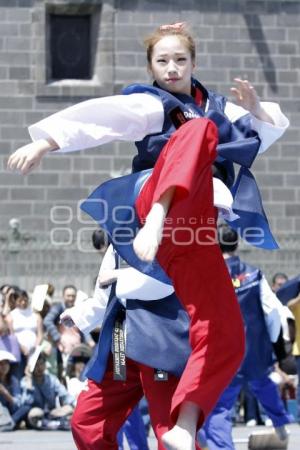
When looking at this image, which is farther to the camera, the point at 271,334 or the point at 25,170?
the point at 271,334

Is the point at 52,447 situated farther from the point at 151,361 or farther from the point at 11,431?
the point at 151,361

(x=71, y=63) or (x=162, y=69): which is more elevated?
(x=162, y=69)

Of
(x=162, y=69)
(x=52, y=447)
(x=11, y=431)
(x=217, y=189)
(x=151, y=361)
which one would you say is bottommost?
(x=11, y=431)

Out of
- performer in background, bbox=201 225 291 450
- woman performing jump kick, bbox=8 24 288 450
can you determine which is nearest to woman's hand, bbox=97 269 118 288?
woman performing jump kick, bbox=8 24 288 450

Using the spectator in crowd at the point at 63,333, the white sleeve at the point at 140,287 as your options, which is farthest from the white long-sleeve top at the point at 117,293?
the spectator in crowd at the point at 63,333

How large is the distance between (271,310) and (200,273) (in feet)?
16.0

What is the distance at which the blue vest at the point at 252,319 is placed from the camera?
413 inches

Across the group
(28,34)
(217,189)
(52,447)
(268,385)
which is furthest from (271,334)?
(28,34)

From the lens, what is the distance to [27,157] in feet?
18.9

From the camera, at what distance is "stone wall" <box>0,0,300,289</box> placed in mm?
22844

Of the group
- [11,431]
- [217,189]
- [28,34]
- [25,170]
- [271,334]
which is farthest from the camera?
[28,34]

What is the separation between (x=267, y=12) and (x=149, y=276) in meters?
18.0

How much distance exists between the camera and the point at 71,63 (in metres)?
23.6

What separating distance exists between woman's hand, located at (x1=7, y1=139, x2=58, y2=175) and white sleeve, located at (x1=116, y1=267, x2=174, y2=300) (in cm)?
87
